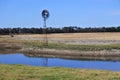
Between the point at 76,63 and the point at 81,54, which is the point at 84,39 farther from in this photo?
the point at 76,63

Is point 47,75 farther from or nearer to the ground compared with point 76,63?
farther from the ground

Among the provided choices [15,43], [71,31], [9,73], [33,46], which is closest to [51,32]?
[71,31]

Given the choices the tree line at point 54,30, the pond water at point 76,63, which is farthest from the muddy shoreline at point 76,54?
the tree line at point 54,30

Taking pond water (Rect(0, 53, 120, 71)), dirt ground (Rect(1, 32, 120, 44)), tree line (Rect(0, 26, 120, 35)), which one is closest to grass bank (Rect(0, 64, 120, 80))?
pond water (Rect(0, 53, 120, 71))

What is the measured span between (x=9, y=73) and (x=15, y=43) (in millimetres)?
36492

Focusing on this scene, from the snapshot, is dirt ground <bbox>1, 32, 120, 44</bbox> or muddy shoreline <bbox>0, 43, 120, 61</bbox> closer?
muddy shoreline <bbox>0, 43, 120, 61</bbox>

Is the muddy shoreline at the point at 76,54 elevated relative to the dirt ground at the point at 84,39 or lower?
lower

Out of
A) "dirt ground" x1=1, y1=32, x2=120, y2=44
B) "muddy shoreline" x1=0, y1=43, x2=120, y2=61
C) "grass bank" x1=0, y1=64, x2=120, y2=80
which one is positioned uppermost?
"grass bank" x1=0, y1=64, x2=120, y2=80

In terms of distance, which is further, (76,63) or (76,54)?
(76,54)

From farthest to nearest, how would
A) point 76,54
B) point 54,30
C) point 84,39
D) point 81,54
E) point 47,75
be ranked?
1. point 54,30
2. point 84,39
3. point 76,54
4. point 81,54
5. point 47,75

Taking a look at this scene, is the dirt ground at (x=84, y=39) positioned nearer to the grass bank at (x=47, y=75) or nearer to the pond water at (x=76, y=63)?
the pond water at (x=76, y=63)

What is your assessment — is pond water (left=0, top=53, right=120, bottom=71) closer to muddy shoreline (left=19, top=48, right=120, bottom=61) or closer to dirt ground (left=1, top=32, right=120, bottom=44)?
muddy shoreline (left=19, top=48, right=120, bottom=61)

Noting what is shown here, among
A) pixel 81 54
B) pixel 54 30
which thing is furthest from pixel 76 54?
pixel 54 30

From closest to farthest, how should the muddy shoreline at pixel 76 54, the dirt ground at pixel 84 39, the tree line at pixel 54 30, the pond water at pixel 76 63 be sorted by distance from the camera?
the pond water at pixel 76 63, the muddy shoreline at pixel 76 54, the dirt ground at pixel 84 39, the tree line at pixel 54 30
